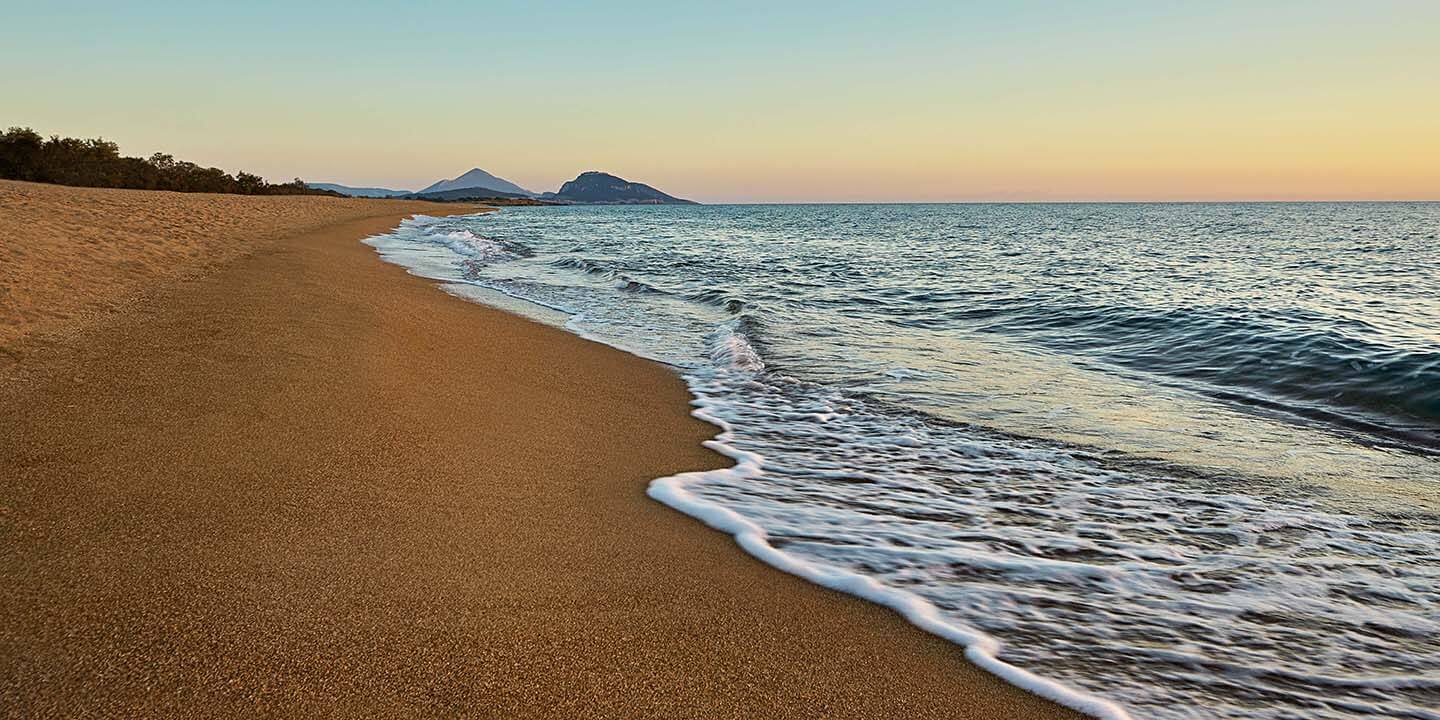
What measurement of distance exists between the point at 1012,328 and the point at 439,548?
414 inches

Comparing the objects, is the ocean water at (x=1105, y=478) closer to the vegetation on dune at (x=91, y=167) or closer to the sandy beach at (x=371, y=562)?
the sandy beach at (x=371, y=562)

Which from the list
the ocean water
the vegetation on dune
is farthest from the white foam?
the vegetation on dune

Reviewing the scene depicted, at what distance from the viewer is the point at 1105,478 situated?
4.93 metres

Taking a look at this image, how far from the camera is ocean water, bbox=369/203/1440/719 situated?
9.38 ft

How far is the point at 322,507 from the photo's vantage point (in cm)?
341

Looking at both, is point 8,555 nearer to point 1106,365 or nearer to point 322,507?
point 322,507

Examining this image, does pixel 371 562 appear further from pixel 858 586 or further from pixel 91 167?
pixel 91 167

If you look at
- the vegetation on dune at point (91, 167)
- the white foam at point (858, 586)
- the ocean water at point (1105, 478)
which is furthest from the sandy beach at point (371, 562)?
the vegetation on dune at point (91, 167)

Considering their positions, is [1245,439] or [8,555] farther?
[1245,439]

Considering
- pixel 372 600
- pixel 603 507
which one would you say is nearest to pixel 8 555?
pixel 372 600

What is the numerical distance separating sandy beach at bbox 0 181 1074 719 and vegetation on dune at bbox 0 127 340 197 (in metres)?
48.1

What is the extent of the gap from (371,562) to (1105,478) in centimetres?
413

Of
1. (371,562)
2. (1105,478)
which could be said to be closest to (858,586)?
(371,562)

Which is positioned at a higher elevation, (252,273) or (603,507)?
(252,273)
